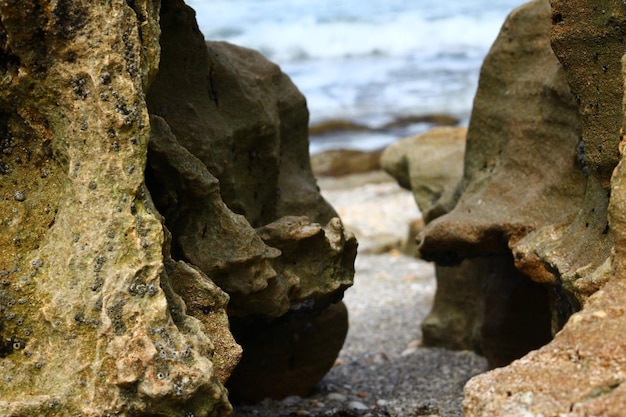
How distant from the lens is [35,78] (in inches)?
131

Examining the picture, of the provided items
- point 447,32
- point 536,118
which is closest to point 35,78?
point 536,118

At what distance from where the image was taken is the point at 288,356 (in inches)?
215

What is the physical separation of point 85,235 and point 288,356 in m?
2.44

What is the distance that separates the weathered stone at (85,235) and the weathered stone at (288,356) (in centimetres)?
175

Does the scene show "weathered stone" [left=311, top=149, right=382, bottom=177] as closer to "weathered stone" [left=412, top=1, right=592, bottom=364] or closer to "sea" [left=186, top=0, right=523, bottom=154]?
"sea" [left=186, top=0, right=523, bottom=154]

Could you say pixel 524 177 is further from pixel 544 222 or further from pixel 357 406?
pixel 357 406

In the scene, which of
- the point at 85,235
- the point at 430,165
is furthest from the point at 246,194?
the point at 430,165

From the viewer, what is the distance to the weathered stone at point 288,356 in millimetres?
5238

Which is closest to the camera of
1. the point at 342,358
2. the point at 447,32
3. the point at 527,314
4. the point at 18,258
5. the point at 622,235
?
the point at 622,235

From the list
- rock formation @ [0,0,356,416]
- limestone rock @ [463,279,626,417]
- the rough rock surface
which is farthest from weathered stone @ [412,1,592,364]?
rock formation @ [0,0,356,416]

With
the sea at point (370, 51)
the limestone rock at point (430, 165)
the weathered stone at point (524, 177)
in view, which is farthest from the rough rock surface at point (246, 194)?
the sea at point (370, 51)

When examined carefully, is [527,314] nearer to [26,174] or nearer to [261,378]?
[261,378]

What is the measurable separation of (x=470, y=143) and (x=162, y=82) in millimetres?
1955

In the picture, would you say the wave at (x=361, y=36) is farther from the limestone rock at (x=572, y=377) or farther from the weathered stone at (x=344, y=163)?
the limestone rock at (x=572, y=377)
